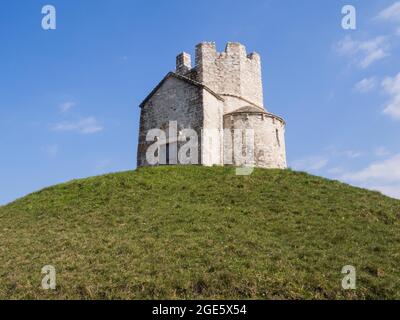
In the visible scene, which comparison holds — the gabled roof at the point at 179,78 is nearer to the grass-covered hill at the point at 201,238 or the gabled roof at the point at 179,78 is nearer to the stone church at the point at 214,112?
the stone church at the point at 214,112

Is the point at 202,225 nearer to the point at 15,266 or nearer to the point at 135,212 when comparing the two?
the point at 135,212

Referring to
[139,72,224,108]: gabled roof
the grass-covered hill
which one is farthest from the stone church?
the grass-covered hill

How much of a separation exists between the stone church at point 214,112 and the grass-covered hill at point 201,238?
6.63 m

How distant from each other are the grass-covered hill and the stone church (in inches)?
261

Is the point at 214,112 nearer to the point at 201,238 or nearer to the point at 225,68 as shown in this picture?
the point at 225,68

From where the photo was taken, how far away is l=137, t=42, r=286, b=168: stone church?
117ft

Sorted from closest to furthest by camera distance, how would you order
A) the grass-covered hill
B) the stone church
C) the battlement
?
the grass-covered hill
the stone church
the battlement

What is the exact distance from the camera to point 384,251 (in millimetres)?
16453

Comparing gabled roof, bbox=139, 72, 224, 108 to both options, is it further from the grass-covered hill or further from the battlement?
the grass-covered hill

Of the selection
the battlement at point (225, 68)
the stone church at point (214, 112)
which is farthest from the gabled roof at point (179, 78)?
the battlement at point (225, 68)

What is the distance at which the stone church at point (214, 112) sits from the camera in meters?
35.8
